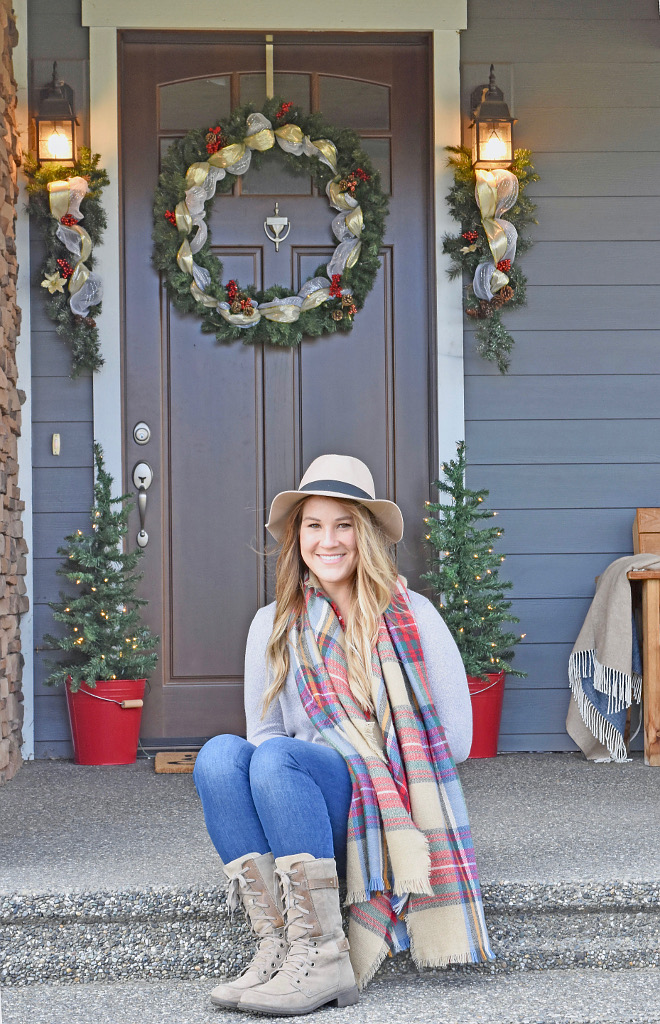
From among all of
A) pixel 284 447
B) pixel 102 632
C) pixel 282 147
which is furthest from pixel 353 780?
pixel 282 147

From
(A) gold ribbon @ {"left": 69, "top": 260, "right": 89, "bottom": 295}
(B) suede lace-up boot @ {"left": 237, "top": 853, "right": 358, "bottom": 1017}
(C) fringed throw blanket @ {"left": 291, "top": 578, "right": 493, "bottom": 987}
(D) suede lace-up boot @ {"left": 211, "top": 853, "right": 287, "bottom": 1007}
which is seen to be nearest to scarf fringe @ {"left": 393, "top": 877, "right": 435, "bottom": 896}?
(C) fringed throw blanket @ {"left": 291, "top": 578, "right": 493, "bottom": 987}

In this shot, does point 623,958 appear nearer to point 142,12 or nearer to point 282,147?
point 282,147

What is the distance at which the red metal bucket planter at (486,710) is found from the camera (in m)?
3.23

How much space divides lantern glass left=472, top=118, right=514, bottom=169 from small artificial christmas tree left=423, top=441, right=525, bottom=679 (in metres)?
1.00

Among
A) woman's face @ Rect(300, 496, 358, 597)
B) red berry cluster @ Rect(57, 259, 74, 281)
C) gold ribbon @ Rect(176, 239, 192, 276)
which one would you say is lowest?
woman's face @ Rect(300, 496, 358, 597)

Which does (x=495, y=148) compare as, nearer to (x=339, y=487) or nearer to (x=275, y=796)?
(x=339, y=487)

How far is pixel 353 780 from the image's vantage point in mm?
1854

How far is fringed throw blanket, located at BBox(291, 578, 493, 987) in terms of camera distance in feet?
5.97

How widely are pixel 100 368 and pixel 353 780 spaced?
1.98 metres

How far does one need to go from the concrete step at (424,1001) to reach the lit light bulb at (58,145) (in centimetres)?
249

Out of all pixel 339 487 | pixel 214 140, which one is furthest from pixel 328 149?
pixel 339 487

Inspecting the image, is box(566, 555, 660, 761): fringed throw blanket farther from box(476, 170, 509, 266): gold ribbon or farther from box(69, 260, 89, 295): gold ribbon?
box(69, 260, 89, 295): gold ribbon

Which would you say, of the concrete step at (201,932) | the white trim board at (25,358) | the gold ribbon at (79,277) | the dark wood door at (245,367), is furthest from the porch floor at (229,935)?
the gold ribbon at (79,277)

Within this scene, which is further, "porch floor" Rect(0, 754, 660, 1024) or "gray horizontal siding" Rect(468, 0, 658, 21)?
"gray horizontal siding" Rect(468, 0, 658, 21)
